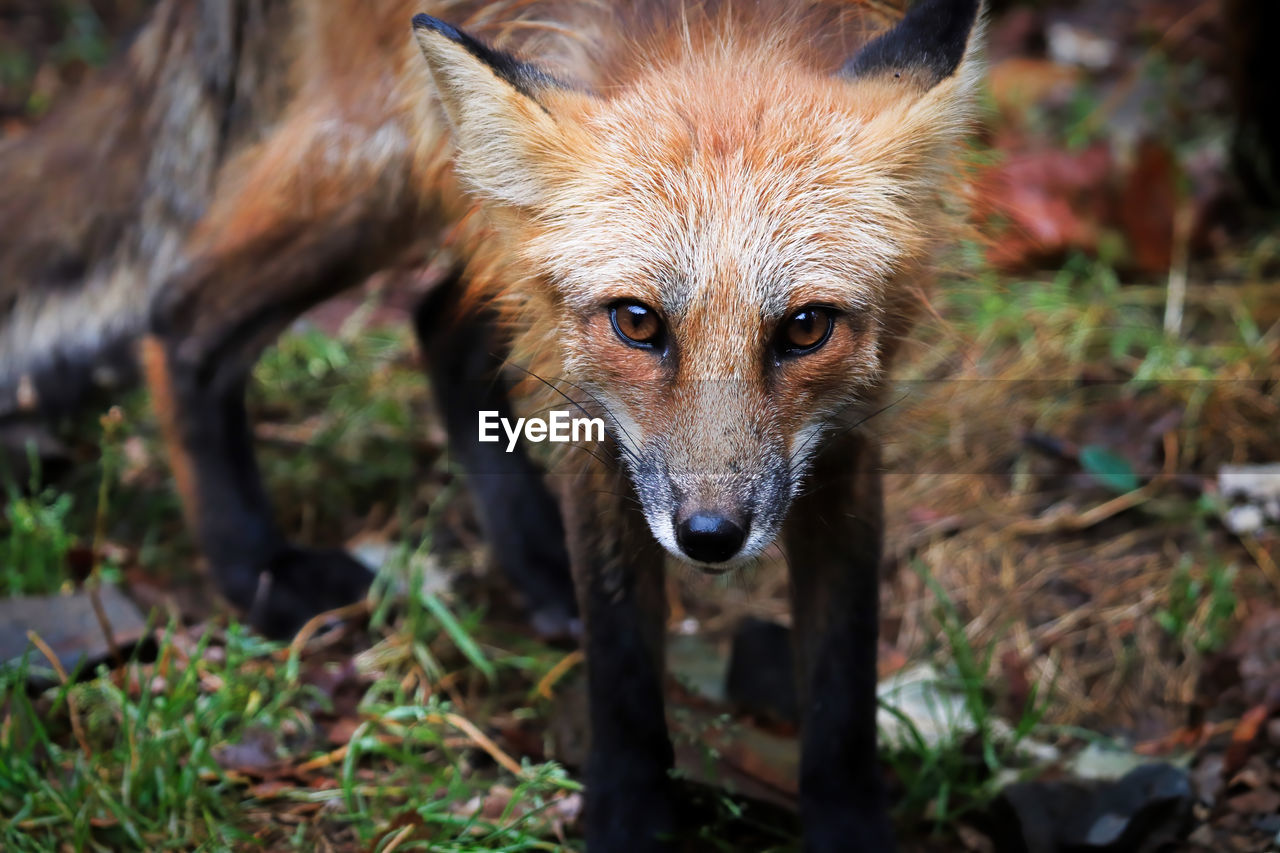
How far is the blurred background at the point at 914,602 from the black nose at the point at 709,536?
66 cm

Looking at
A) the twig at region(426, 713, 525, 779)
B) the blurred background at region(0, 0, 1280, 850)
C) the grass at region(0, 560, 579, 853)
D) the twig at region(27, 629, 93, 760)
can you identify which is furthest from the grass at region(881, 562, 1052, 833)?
the twig at region(27, 629, 93, 760)

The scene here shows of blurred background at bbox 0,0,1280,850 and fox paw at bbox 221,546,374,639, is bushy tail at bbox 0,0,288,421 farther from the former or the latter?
fox paw at bbox 221,546,374,639

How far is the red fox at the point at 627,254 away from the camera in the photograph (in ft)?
6.38

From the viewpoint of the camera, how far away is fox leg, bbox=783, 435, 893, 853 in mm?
2344

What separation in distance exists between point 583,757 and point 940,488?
1657mm

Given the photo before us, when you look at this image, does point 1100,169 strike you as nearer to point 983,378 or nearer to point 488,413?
point 983,378

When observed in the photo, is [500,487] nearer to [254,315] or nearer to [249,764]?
[254,315]

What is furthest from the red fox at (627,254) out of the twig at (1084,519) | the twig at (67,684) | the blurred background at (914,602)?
the twig at (1084,519)

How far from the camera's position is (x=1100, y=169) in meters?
4.88

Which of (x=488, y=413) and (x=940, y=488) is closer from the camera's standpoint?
(x=488, y=413)

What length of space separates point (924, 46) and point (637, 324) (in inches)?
27.1

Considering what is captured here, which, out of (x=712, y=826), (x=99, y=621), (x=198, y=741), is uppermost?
(x=99, y=621)

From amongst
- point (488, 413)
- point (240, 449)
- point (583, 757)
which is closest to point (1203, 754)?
point (583, 757)

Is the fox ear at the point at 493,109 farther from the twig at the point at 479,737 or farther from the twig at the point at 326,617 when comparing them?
the twig at the point at 326,617
